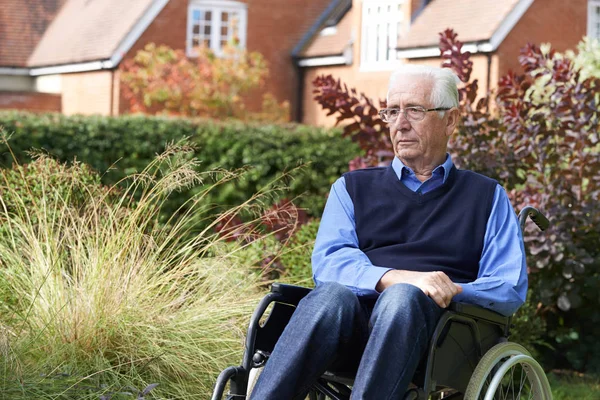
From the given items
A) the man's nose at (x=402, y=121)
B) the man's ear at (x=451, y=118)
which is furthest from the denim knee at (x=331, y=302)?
the man's ear at (x=451, y=118)

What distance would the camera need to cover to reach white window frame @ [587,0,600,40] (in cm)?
2032

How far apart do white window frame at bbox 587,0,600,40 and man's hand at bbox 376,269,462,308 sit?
56.3ft

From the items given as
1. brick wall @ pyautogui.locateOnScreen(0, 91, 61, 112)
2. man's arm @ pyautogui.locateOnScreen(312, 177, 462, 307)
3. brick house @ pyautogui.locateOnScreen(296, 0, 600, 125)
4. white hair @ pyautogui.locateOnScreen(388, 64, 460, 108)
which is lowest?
man's arm @ pyautogui.locateOnScreen(312, 177, 462, 307)

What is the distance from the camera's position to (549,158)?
687cm

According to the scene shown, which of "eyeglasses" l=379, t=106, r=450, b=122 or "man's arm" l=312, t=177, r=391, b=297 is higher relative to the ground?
"eyeglasses" l=379, t=106, r=450, b=122

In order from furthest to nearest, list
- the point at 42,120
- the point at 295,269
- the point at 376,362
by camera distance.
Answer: the point at 42,120 → the point at 295,269 → the point at 376,362

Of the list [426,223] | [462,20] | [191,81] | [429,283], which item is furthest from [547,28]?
[429,283]

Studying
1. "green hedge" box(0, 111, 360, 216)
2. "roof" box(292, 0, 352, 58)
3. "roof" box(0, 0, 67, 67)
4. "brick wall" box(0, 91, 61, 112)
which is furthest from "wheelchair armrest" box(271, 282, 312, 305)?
"roof" box(0, 0, 67, 67)

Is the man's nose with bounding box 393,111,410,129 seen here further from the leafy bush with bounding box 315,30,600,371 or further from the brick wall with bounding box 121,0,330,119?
the brick wall with bounding box 121,0,330,119

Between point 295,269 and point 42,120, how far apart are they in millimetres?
6026

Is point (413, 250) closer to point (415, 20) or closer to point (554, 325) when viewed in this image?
point (554, 325)

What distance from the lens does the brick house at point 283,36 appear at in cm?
1975

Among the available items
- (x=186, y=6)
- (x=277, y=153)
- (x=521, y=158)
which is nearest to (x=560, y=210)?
(x=521, y=158)

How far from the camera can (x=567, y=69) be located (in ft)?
22.6
